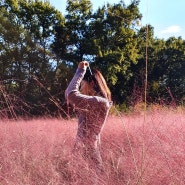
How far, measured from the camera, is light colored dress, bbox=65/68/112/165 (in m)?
2.58

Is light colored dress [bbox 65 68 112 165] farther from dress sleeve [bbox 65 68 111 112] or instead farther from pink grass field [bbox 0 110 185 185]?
pink grass field [bbox 0 110 185 185]

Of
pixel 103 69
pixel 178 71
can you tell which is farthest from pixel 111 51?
pixel 178 71

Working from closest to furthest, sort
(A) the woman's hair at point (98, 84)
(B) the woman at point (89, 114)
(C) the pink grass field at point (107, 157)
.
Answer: (C) the pink grass field at point (107, 157), (B) the woman at point (89, 114), (A) the woman's hair at point (98, 84)

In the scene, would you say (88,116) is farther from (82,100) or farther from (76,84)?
(76,84)

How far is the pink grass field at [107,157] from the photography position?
2.21m

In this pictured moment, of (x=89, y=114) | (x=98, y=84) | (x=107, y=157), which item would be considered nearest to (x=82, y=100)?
(x=89, y=114)

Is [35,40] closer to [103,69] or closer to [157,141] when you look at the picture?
[103,69]

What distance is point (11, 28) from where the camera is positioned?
16.4 metres

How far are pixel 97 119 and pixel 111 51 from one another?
16383 mm

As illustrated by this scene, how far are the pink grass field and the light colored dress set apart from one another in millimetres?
126

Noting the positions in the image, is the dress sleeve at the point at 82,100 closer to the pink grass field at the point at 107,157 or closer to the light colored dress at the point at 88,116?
the light colored dress at the point at 88,116

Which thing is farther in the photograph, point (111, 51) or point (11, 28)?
point (111, 51)

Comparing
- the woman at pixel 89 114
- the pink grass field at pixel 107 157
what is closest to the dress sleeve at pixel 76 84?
the woman at pixel 89 114

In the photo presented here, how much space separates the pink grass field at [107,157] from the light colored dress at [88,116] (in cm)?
13
